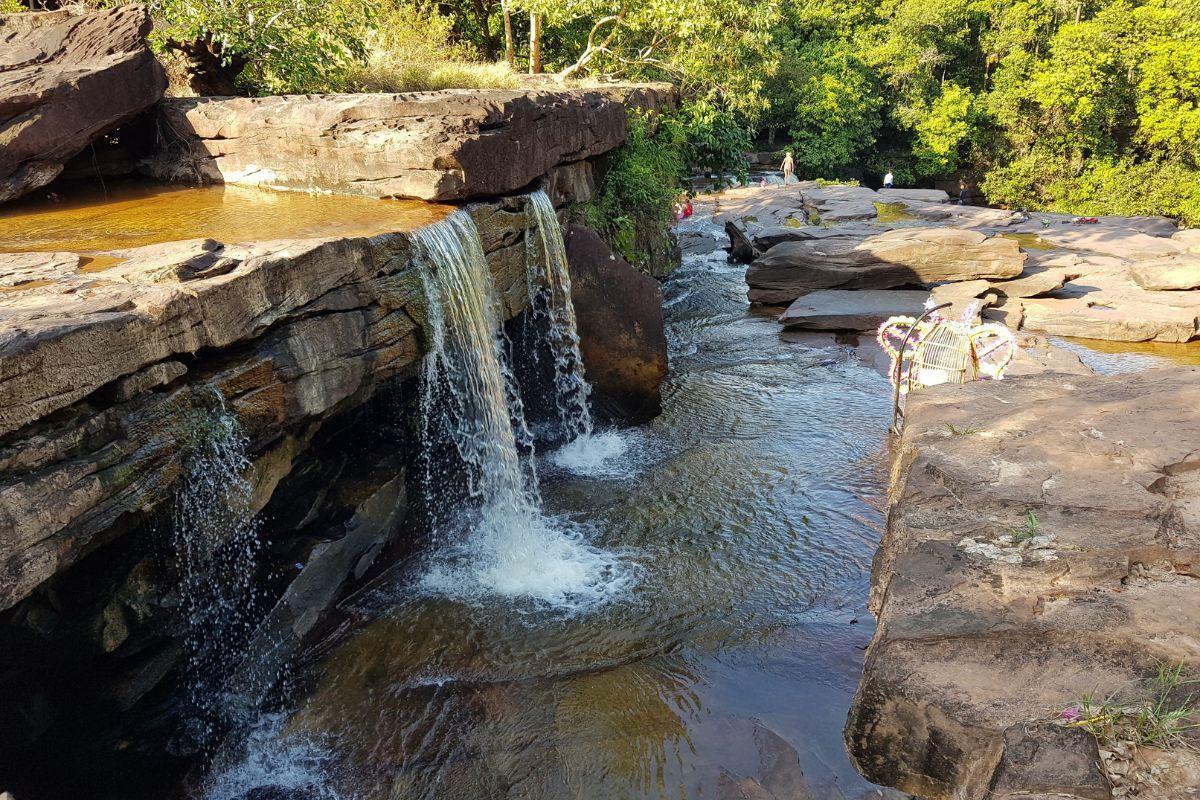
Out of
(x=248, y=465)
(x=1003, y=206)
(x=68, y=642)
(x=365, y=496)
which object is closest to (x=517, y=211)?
(x=365, y=496)

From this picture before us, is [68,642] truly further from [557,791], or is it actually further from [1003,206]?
[1003,206]

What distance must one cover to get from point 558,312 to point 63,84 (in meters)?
4.64

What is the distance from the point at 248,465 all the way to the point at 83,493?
3.64 feet

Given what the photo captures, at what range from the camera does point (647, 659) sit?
4.99m

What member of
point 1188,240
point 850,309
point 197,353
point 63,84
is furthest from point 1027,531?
point 1188,240

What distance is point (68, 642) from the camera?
153 inches

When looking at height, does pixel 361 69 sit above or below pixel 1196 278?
above

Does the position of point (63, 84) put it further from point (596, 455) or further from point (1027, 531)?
point (1027, 531)

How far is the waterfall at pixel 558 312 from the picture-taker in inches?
310

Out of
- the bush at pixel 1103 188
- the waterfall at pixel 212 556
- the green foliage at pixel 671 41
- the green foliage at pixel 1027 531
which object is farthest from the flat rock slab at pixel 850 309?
the bush at pixel 1103 188

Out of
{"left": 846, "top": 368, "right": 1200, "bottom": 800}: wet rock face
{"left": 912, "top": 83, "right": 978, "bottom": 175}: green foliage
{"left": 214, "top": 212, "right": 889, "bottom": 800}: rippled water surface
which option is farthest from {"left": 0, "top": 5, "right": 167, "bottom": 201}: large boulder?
{"left": 912, "top": 83, "right": 978, "bottom": 175}: green foliage

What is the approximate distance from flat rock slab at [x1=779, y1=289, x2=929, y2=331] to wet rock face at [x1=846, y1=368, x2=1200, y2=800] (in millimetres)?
7433

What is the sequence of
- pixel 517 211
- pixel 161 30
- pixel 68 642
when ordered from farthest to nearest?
pixel 161 30
pixel 517 211
pixel 68 642

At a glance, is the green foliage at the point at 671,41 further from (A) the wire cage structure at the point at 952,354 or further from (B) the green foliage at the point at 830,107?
(B) the green foliage at the point at 830,107
